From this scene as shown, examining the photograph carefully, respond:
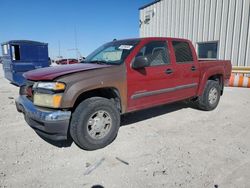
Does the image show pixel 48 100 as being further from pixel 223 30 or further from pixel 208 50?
pixel 208 50

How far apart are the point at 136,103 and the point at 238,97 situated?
17.3 feet

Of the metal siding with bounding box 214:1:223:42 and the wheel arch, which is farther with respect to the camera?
the metal siding with bounding box 214:1:223:42

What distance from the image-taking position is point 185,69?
15.3 ft

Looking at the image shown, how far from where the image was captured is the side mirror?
11.8 ft

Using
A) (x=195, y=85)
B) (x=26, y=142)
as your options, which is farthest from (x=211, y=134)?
(x=26, y=142)

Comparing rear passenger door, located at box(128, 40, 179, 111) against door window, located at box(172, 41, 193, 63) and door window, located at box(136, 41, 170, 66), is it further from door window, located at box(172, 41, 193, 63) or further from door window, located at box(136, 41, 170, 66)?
door window, located at box(172, 41, 193, 63)

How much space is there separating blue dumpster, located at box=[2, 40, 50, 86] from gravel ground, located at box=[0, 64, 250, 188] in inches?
209

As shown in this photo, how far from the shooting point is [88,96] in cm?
344

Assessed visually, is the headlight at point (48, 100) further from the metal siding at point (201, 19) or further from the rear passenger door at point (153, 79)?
the metal siding at point (201, 19)

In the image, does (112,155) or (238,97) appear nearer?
(112,155)

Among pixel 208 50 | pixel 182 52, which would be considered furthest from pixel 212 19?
pixel 182 52

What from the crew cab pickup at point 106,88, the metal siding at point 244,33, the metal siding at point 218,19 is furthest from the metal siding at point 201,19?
the crew cab pickup at point 106,88

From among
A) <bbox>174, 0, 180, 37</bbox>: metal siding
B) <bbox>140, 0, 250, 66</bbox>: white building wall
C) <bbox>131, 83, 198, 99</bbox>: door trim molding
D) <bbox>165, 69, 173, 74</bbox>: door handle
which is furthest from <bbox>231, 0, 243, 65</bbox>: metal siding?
<bbox>165, 69, 173, 74</bbox>: door handle

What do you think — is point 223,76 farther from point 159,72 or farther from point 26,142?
point 26,142
